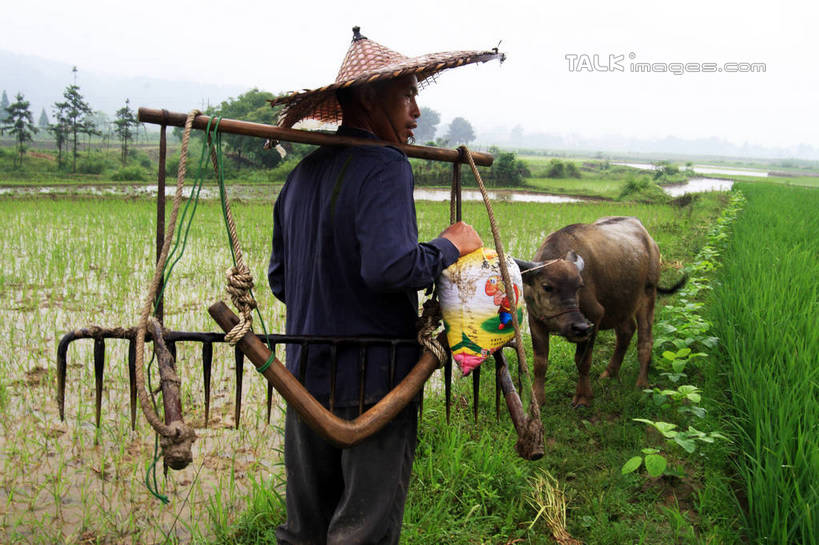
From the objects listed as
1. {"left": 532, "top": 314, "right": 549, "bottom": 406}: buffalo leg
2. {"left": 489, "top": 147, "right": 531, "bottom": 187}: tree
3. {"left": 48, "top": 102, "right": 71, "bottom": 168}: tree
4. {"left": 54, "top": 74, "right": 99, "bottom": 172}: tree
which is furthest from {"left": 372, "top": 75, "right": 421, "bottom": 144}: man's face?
{"left": 54, "top": 74, "right": 99, "bottom": 172}: tree

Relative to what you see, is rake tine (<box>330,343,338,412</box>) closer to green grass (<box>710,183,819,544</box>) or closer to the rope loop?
the rope loop

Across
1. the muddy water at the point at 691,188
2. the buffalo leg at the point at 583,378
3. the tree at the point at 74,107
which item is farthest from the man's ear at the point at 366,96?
the tree at the point at 74,107

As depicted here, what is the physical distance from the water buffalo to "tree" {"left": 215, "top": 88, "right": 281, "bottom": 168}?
18542 millimetres

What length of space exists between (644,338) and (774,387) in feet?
5.84

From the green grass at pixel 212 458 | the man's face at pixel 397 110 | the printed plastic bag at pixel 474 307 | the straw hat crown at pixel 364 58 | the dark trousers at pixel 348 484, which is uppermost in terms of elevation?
the straw hat crown at pixel 364 58

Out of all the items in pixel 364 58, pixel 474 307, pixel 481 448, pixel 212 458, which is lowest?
pixel 212 458

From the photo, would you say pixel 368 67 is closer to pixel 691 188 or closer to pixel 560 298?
pixel 560 298

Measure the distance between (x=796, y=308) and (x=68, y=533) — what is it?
4044mm

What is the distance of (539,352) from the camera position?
11.7 ft

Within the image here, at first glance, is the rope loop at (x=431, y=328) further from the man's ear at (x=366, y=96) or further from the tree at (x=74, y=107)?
the tree at (x=74, y=107)

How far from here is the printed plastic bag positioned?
1.49 metres

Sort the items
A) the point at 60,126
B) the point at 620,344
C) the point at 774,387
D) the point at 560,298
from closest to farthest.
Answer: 1. the point at 774,387
2. the point at 560,298
3. the point at 620,344
4. the point at 60,126

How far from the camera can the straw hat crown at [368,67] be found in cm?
137

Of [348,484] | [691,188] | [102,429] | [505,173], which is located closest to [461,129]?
[691,188]
